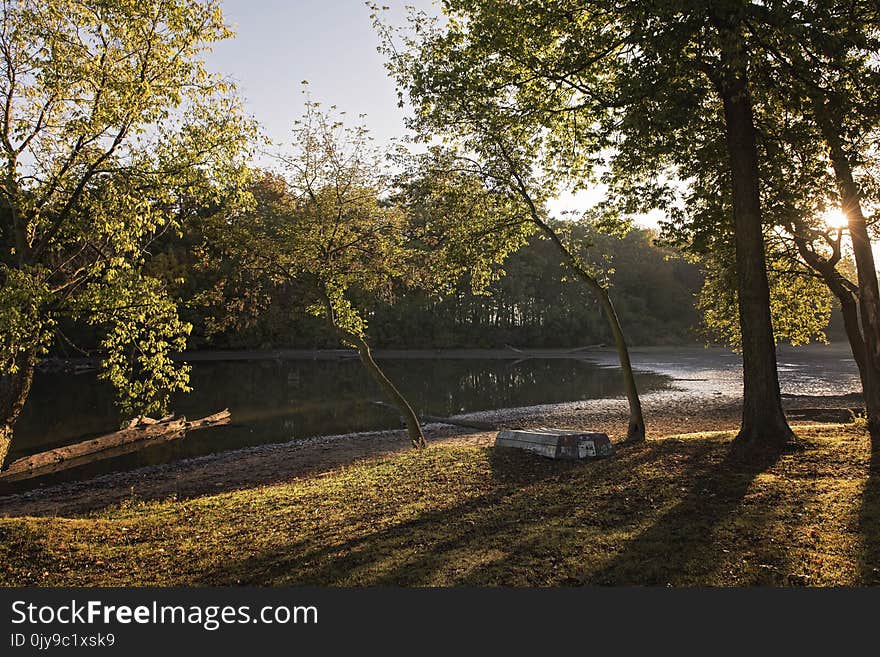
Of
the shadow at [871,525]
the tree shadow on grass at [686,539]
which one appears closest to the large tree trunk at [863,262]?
the shadow at [871,525]

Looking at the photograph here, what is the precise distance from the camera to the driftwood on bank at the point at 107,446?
18250mm

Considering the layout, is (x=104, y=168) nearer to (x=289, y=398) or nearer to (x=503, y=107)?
(x=503, y=107)

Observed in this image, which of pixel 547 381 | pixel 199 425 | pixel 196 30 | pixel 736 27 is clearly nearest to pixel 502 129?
pixel 736 27

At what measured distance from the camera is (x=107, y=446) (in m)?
22.1

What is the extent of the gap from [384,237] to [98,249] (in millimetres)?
7855

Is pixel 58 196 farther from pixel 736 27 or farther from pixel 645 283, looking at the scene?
pixel 645 283

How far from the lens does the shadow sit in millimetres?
5469

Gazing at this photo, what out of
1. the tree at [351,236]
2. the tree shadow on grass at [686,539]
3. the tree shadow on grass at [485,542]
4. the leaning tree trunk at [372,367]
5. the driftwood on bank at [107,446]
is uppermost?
the tree at [351,236]

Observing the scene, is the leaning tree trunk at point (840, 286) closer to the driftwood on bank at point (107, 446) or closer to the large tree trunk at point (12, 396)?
the large tree trunk at point (12, 396)

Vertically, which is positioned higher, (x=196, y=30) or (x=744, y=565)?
(x=196, y=30)

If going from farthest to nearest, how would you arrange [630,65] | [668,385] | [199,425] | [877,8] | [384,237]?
[668,385]
[199,425]
[384,237]
[630,65]
[877,8]

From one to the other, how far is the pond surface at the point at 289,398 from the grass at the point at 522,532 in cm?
1216

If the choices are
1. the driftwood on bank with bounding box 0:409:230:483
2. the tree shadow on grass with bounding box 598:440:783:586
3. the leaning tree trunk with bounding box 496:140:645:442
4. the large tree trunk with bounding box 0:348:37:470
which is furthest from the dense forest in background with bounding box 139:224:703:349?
the tree shadow on grass with bounding box 598:440:783:586

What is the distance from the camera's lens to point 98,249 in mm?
9188
